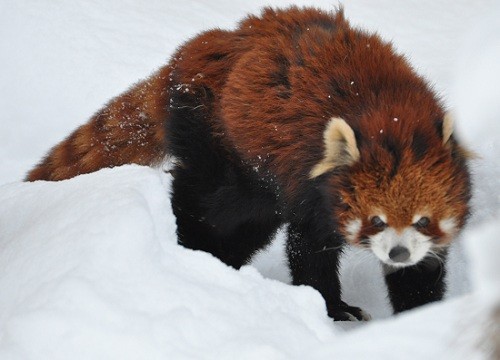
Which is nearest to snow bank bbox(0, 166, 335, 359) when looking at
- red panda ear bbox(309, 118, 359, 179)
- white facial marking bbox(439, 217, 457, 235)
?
red panda ear bbox(309, 118, 359, 179)

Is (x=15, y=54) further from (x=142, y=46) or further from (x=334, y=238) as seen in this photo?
(x=334, y=238)

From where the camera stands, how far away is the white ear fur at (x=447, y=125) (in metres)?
3.14

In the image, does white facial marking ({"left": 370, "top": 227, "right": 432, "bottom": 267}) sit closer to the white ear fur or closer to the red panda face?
the red panda face

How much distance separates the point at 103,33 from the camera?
6.72 meters

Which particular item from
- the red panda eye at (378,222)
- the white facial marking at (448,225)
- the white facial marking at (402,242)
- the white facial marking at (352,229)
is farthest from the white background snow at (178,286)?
the white facial marking at (352,229)

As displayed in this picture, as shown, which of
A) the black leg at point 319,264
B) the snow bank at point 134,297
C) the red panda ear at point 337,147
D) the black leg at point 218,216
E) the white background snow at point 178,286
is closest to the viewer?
the white background snow at point 178,286

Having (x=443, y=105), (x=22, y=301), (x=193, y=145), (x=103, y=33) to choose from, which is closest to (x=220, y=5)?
(x=103, y=33)

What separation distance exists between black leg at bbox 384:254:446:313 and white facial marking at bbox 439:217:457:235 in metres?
0.42

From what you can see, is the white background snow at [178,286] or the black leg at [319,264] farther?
the black leg at [319,264]

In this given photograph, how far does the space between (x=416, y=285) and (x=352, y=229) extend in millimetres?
646

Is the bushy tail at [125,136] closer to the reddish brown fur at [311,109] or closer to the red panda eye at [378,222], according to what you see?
the reddish brown fur at [311,109]

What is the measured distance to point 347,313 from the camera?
3.77 meters

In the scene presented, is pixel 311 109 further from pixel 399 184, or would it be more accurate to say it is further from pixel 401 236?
pixel 401 236

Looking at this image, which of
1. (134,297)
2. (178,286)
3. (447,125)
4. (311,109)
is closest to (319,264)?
(311,109)
